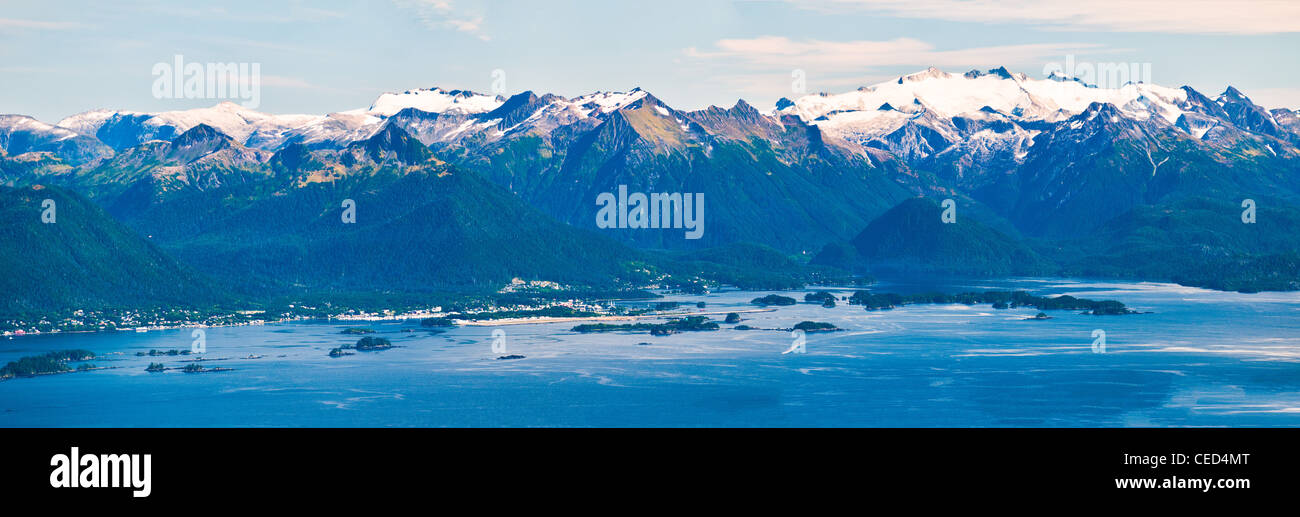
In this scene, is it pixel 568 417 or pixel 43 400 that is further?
pixel 43 400
